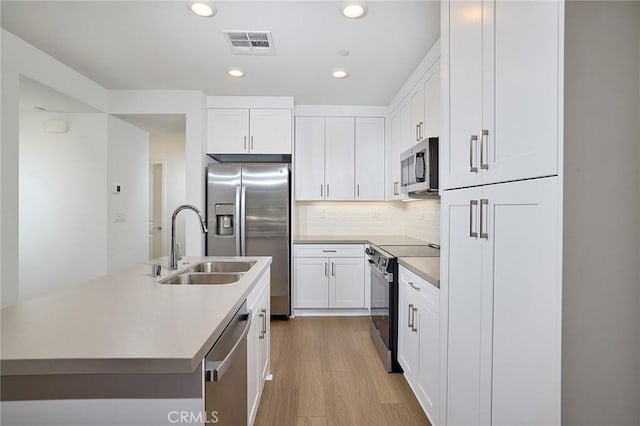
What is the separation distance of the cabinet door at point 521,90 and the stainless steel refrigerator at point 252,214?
2.64 m

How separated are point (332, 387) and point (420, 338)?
76 cm

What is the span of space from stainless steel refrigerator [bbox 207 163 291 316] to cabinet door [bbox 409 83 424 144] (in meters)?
1.42

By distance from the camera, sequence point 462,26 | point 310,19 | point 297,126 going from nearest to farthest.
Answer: point 462,26, point 310,19, point 297,126

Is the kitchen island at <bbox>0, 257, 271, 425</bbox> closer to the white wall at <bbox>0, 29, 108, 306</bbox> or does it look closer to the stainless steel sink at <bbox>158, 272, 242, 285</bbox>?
the stainless steel sink at <bbox>158, 272, 242, 285</bbox>

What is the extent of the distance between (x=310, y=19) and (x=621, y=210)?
2037 millimetres

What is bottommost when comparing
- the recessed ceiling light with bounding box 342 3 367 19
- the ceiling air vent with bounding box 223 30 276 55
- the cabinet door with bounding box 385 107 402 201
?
the cabinet door with bounding box 385 107 402 201

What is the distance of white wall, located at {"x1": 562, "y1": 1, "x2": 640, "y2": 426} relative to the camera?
2.77 ft

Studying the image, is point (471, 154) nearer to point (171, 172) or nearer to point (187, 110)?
point (187, 110)

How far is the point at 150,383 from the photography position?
0.84 metres

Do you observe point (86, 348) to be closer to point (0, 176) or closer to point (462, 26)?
point (462, 26)

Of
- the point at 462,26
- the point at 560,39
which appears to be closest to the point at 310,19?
the point at 462,26

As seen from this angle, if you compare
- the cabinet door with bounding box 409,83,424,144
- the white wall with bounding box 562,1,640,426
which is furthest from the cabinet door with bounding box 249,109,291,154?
the white wall with bounding box 562,1,640,426

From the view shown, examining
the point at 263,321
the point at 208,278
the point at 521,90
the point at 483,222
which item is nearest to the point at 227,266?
the point at 208,278

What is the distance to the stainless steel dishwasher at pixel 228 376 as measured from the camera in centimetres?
91
